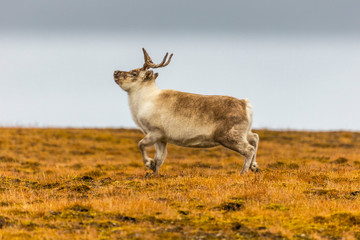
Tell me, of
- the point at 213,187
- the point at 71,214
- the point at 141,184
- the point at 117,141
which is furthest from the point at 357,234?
the point at 117,141

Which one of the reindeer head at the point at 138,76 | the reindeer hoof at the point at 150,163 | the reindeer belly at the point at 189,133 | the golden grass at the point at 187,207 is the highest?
the reindeer head at the point at 138,76

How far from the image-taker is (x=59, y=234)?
7.74 meters

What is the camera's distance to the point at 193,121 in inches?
524

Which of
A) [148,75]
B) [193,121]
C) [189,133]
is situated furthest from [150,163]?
[148,75]

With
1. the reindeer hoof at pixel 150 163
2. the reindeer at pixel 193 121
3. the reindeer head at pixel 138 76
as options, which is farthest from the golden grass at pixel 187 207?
the reindeer head at pixel 138 76

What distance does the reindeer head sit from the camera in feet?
47.4

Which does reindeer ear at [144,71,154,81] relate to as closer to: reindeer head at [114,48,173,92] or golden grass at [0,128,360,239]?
reindeer head at [114,48,173,92]

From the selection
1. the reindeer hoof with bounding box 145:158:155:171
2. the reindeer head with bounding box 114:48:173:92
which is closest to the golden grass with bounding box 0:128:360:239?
the reindeer hoof with bounding box 145:158:155:171

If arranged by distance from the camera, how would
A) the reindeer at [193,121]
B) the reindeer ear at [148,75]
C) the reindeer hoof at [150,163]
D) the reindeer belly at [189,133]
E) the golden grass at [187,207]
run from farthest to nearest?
1. the reindeer ear at [148,75]
2. the reindeer hoof at [150,163]
3. the reindeer belly at [189,133]
4. the reindeer at [193,121]
5. the golden grass at [187,207]

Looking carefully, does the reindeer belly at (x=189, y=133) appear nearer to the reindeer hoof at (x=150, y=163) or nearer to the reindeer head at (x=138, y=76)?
the reindeer hoof at (x=150, y=163)

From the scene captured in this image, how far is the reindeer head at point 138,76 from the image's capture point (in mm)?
14438

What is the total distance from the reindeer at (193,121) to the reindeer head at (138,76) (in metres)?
0.28

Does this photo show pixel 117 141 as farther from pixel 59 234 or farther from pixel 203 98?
pixel 59 234

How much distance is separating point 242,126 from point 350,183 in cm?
284
